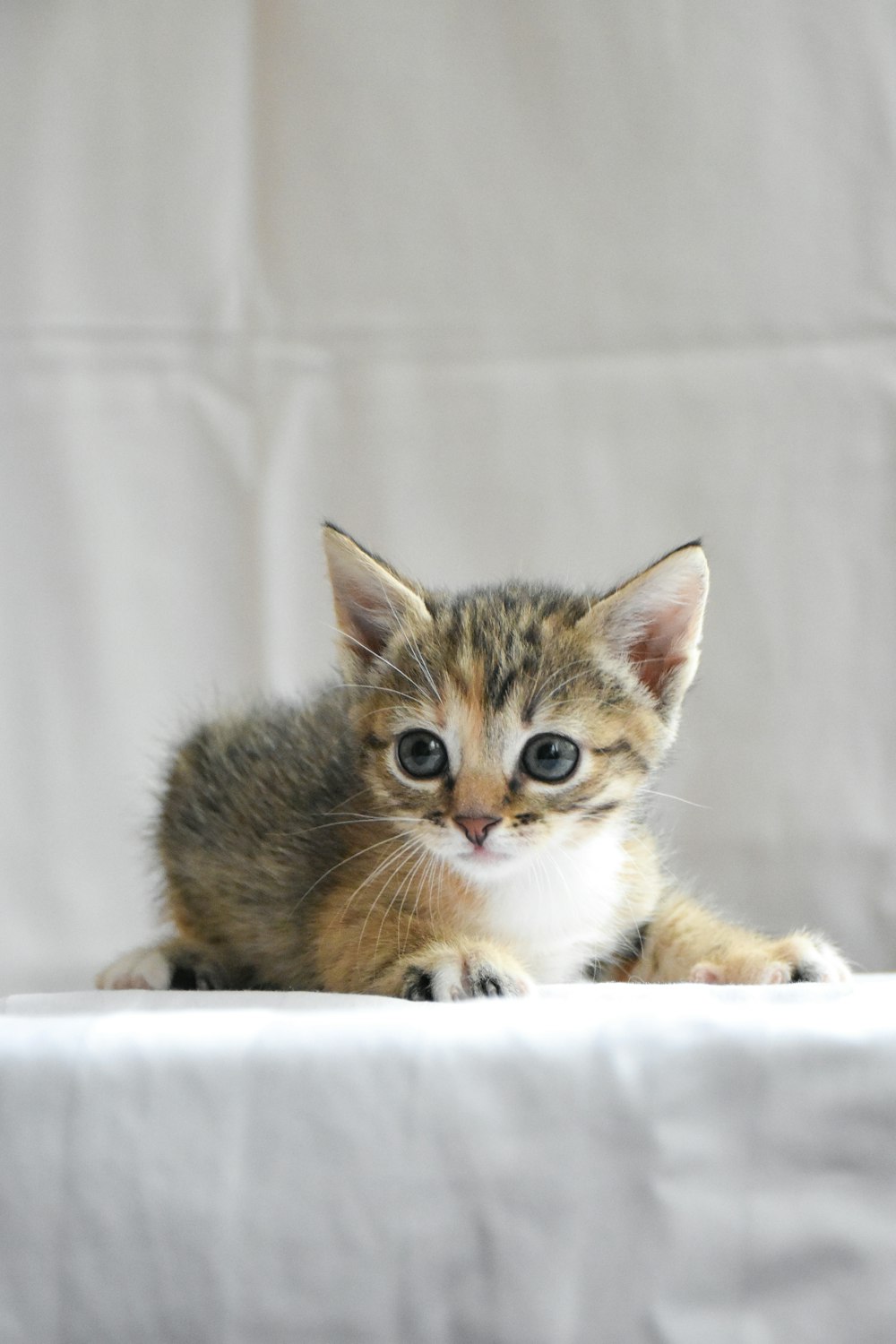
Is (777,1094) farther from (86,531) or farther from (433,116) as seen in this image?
(433,116)

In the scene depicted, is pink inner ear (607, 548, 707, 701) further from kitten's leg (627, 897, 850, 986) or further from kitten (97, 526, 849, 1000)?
kitten's leg (627, 897, 850, 986)

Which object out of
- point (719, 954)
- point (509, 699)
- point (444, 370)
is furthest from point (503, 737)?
point (444, 370)

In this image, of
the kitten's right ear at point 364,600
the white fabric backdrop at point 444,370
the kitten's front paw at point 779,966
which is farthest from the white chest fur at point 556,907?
the white fabric backdrop at point 444,370

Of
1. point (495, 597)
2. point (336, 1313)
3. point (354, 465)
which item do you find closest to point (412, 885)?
point (495, 597)

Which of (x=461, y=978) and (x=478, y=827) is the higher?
(x=478, y=827)

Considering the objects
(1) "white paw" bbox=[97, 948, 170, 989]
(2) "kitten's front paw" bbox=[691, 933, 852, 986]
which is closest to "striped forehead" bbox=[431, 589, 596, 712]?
(2) "kitten's front paw" bbox=[691, 933, 852, 986]

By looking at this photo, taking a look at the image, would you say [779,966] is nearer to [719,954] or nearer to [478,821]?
[719,954]

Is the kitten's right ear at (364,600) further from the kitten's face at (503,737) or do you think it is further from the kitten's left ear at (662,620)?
the kitten's left ear at (662,620)
